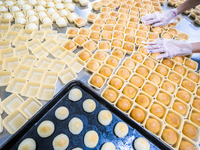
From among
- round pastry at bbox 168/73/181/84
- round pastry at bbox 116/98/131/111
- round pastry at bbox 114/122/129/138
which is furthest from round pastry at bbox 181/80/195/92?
round pastry at bbox 114/122/129/138

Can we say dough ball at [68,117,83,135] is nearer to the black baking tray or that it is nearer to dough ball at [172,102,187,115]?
the black baking tray

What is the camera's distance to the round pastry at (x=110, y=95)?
157cm

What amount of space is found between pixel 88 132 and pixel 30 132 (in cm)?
53

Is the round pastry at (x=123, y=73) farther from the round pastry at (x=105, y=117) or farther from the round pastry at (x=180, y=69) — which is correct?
the round pastry at (x=180, y=69)

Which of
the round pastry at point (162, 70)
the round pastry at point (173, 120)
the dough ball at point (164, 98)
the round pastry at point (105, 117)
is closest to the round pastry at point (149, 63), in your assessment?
the round pastry at point (162, 70)

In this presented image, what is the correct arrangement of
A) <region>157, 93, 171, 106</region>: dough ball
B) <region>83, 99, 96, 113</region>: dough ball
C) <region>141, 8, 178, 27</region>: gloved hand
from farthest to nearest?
<region>141, 8, 178, 27</region>: gloved hand < <region>157, 93, 171, 106</region>: dough ball < <region>83, 99, 96, 113</region>: dough ball

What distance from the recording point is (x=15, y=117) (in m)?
1.46

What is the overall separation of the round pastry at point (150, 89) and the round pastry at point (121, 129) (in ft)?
1.87

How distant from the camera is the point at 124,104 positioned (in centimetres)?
153

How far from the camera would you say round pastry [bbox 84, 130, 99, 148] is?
1.22m

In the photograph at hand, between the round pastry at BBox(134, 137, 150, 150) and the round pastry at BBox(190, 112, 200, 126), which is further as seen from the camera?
the round pastry at BBox(190, 112, 200, 126)

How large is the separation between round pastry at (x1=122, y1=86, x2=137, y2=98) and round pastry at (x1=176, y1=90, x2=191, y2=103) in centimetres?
56

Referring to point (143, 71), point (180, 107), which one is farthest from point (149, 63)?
point (180, 107)

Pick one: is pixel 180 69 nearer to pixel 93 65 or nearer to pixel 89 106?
pixel 93 65
